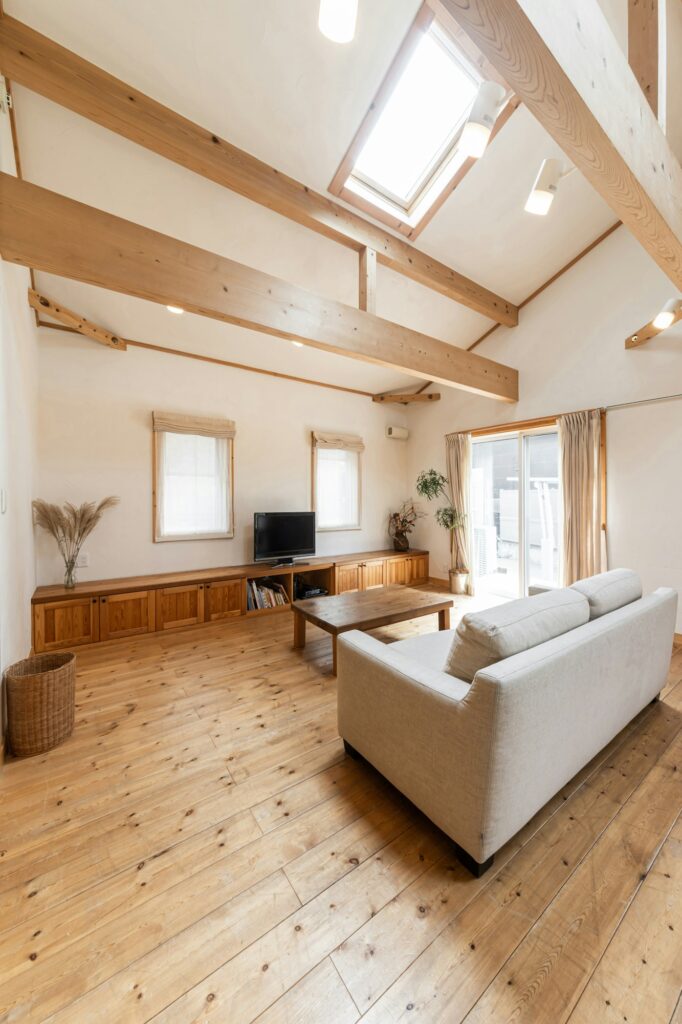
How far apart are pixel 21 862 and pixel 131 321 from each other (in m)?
3.75

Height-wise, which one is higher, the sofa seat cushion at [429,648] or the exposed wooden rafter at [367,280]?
the exposed wooden rafter at [367,280]

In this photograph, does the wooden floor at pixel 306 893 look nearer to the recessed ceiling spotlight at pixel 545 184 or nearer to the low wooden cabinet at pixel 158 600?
the low wooden cabinet at pixel 158 600

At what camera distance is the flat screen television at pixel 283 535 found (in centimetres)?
420

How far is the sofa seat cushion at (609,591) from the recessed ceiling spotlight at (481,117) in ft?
7.04

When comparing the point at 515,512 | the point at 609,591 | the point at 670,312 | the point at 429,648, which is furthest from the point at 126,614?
the point at 670,312

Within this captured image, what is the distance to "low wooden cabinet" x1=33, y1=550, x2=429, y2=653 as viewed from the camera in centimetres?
313

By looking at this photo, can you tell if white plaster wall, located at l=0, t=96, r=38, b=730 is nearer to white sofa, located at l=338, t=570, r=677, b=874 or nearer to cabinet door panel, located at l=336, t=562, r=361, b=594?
white sofa, located at l=338, t=570, r=677, b=874

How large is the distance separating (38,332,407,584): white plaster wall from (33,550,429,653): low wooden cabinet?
26 cm

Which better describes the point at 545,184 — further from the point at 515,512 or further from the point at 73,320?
the point at 73,320

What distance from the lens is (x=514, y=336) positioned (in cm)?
443

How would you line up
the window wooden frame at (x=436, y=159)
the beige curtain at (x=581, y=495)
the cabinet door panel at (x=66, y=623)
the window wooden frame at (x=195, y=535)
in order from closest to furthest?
the window wooden frame at (x=436, y=159) → the cabinet door panel at (x=66, y=623) → the beige curtain at (x=581, y=495) → the window wooden frame at (x=195, y=535)

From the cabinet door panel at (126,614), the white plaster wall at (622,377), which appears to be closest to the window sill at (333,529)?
the cabinet door panel at (126,614)

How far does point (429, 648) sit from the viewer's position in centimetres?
215

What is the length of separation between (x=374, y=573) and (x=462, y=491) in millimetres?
1627
